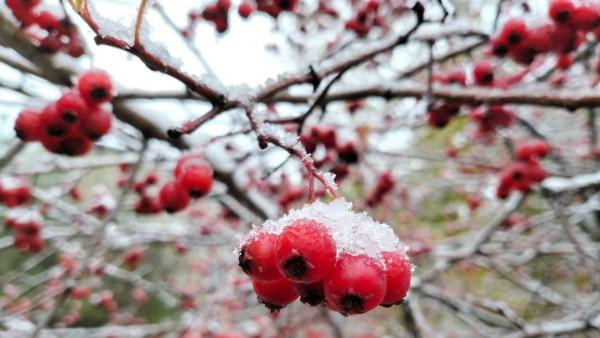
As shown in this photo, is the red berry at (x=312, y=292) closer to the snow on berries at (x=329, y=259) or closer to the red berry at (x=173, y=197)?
the snow on berries at (x=329, y=259)

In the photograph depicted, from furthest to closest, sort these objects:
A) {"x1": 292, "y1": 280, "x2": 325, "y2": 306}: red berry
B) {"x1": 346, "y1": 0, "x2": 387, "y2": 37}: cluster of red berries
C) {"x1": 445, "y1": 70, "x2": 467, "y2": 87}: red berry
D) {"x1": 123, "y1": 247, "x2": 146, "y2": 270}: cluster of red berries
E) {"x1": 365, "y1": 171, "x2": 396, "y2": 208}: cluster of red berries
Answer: {"x1": 123, "y1": 247, "x2": 146, "y2": 270}: cluster of red berries < {"x1": 365, "y1": 171, "x2": 396, "y2": 208}: cluster of red berries < {"x1": 346, "y1": 0, "x2": 387, "y2": 37}: cluster of red berries < {"x1": 445, "y1": 70, "x2": 467, "y2": 87}: red berry < {"x1": 292, "y1": 280, "x2": 325, "y2": 306}: red berry

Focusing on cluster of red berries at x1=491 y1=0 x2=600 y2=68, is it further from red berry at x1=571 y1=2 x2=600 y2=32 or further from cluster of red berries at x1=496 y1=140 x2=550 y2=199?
cluster of red berries at x1=496 y1=140 x2=550 y2=199

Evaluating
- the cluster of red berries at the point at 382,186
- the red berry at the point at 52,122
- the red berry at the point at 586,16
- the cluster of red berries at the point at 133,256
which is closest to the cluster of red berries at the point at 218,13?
the red berry at the point at 52,122

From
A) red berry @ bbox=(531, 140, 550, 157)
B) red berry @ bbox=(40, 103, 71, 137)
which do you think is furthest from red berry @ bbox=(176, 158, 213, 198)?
red berry @ bbox=(531, 140, 550, 157)

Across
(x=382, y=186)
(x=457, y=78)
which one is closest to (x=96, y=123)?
(x=457, y=78)

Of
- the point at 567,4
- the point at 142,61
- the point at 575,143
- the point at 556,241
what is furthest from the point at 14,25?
the point at 575,143
